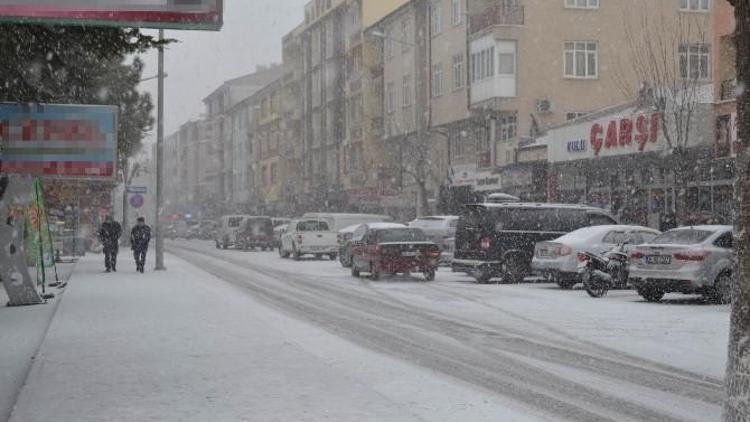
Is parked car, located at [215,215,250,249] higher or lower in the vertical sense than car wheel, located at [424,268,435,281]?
higher

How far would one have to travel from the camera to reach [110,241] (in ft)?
100

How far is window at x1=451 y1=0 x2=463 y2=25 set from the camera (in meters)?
48.0

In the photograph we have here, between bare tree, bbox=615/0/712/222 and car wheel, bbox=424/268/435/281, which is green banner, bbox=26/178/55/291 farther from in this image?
bare tree, bbox=615/0/712/222

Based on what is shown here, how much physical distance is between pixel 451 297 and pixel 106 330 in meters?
8.69

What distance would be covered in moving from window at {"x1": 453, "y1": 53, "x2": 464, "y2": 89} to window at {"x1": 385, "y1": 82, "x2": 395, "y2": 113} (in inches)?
416

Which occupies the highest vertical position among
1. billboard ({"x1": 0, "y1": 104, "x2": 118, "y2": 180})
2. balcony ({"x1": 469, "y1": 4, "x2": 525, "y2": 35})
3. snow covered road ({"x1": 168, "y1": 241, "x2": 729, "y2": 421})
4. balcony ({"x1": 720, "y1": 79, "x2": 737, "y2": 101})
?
balcony ({"x1": 469, "y1": 4, "x2": 525, "y2": 35})

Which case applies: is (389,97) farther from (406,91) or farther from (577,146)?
(577,146)

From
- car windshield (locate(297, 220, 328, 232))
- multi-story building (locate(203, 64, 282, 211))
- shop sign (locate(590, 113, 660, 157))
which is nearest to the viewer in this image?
shop sign (locate(590, 113, 660, 157))

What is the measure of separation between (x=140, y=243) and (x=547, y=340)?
64.3ft

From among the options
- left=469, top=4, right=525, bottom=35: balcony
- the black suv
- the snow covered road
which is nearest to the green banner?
the snow covered road

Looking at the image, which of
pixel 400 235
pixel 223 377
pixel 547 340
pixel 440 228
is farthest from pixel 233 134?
pixel 223 377

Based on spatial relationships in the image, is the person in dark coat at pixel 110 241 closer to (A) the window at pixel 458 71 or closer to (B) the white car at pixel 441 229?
(B) the white car at pixel 441 229

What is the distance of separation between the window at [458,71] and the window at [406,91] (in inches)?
270

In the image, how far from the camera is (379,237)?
91.1 feet
